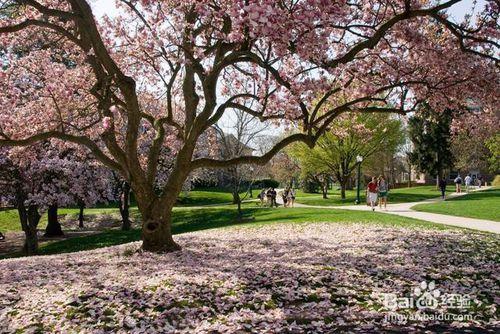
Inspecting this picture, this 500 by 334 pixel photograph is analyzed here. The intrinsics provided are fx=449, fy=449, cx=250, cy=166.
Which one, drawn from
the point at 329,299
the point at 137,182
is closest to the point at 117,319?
the point at 329,299

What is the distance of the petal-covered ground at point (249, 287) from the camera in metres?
6.82

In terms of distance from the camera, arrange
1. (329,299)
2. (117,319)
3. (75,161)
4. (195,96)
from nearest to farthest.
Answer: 1. (117,319)
2. (329,299)
3. (195,96)
4. (75,161)

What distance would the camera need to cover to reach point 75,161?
23047mm

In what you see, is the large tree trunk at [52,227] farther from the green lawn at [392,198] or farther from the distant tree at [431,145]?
the distant tree at [431,145]

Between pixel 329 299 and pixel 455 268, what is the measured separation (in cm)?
365

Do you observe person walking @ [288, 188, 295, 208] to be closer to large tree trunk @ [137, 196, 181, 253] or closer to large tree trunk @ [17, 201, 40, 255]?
large tree trunk @ [17, 201, 40, 255]

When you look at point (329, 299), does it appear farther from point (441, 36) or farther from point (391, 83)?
point (441, 36)

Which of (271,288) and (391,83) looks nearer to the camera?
(271,288)

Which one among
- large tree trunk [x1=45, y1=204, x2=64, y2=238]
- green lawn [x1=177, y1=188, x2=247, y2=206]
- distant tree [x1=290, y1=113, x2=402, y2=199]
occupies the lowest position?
large tree trunk [x1=45, y1=204, x2=64, y2=238]

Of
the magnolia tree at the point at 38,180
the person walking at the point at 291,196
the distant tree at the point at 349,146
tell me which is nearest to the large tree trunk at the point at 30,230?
the magnolia tree at the point at 38,180

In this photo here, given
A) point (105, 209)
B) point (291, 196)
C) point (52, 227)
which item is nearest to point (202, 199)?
point (105, 209)

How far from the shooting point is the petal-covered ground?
6.82m

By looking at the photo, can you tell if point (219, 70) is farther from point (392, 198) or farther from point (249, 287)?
point (392, 198)

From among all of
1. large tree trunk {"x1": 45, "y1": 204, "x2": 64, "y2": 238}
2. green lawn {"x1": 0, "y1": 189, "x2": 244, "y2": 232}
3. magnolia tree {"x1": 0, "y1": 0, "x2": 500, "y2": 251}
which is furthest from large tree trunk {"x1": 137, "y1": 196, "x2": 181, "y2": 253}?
green lawn {"x1": 0, "y1": 189, "x2": 244, "y2": 232}
